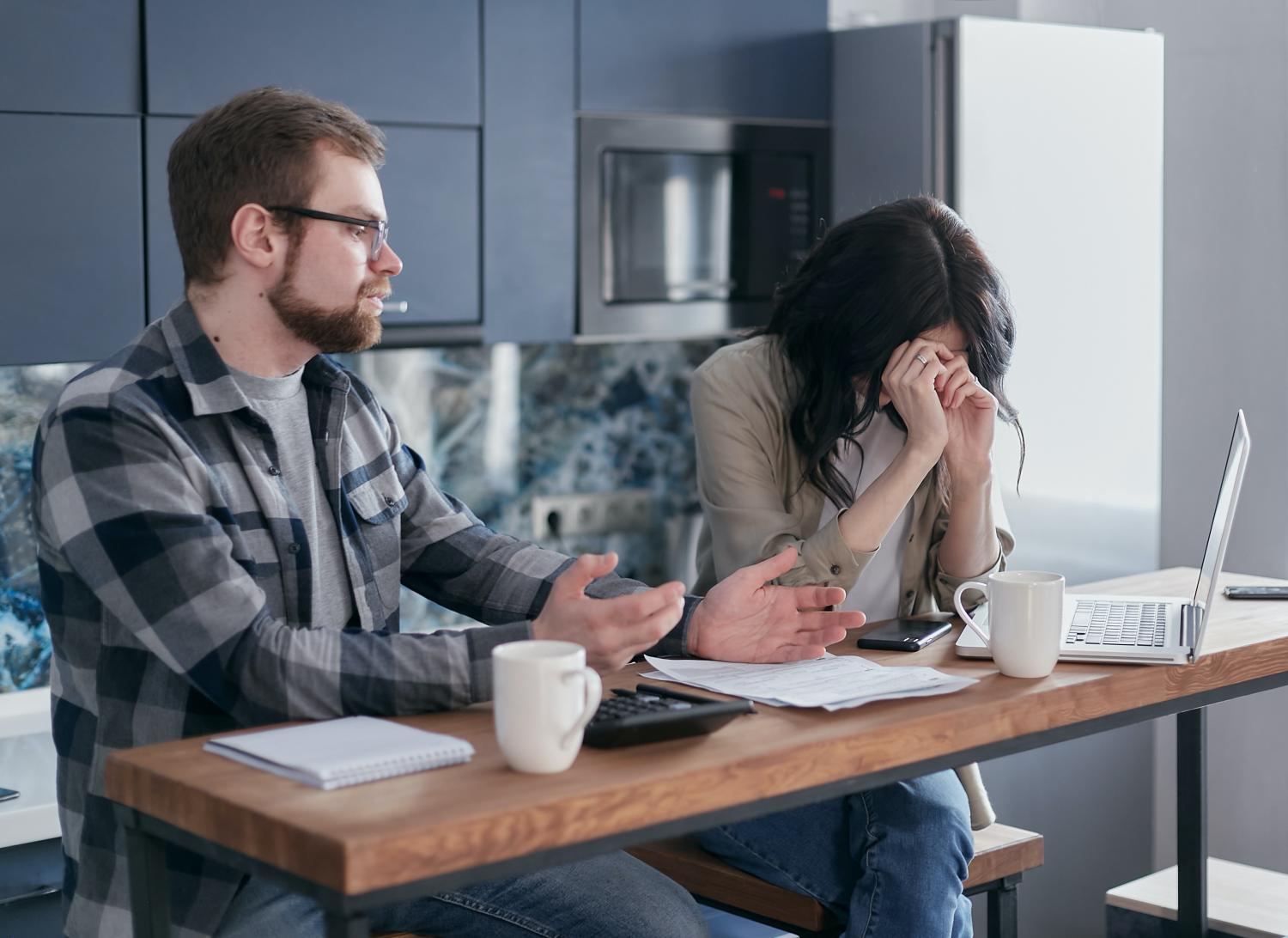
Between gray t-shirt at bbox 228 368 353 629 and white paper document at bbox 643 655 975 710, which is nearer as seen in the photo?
white paper document at bbox 643 655 975 710

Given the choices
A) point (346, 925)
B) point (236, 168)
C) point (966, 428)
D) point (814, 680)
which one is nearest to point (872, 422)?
point (966, 428)

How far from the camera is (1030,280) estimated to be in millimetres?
3051

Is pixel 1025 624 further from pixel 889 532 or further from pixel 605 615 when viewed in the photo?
pixel 889 532

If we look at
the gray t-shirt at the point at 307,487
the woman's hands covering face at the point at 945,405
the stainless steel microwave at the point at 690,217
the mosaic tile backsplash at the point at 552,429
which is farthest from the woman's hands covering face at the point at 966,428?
the mosaic tile backsplash at the point at 552,429

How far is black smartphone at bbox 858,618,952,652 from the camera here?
5.96ft

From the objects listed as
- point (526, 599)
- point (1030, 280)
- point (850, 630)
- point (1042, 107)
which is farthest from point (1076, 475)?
point (526, 599)

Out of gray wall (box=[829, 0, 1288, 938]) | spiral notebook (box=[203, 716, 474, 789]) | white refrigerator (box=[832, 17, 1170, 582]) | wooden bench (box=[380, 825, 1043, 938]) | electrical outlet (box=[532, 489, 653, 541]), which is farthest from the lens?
electrical outlet (box=[532, 489, 653, 541])

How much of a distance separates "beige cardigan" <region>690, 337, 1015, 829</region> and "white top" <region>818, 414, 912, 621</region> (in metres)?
0.01

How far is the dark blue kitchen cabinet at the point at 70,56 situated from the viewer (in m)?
2.17

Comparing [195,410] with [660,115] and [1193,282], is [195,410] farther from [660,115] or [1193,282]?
[1193,282]

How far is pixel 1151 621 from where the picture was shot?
74.4 inches

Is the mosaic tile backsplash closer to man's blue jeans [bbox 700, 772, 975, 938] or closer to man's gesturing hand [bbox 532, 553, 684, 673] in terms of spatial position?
man's blue jeans [bbox 700, 772, 975, 938]

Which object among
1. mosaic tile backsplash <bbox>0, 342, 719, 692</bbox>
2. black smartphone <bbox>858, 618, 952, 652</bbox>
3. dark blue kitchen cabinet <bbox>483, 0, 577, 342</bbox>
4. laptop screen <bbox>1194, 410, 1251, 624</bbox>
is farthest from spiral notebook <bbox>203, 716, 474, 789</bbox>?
mosaic tile backsplash <bbox>0, 342, 719, 692</bbox>

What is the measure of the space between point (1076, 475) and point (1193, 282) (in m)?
0.53
